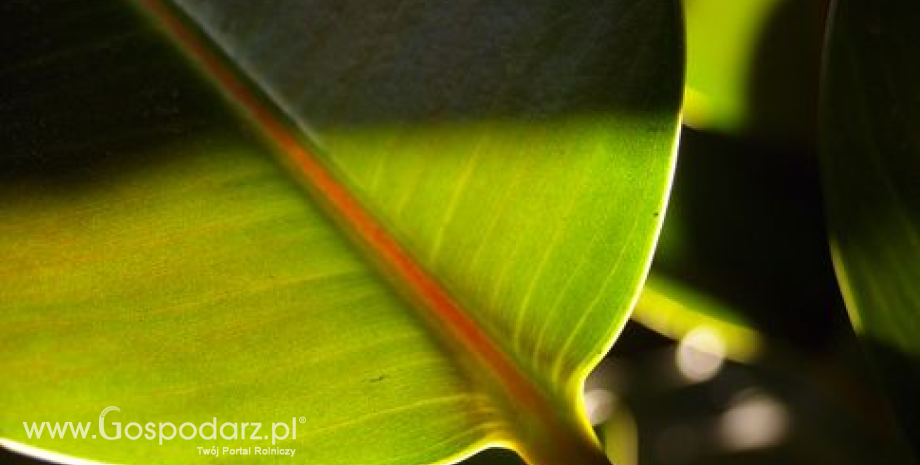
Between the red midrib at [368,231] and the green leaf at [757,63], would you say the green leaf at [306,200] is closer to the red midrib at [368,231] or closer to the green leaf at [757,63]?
the red midrib at [368,231]

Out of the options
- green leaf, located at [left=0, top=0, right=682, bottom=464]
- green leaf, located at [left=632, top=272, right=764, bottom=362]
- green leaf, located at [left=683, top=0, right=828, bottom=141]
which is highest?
green leaf, located at [left=0, top=0, right=682, bottom=464]

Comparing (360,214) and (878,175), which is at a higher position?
(360,214)

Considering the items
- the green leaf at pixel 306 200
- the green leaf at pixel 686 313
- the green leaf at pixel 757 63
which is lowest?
the green leaf at pixel 686 313

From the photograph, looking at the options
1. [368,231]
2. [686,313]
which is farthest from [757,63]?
[368,231]

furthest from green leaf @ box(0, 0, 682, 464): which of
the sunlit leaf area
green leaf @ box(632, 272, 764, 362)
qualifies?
green leaf @ box(632, 272, 764, 362)

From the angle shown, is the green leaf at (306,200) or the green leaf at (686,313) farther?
the green leaf at (686,313)

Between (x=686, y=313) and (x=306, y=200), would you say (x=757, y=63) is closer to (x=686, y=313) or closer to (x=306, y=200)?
(x=686, y=313)

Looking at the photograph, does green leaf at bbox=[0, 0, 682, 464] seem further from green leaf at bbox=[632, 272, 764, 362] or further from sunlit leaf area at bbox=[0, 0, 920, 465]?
green leaf at bbox=[632, 272, 764, 362]

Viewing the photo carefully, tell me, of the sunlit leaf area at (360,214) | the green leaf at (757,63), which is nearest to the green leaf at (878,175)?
the sunlit leaf area at (360,214)
